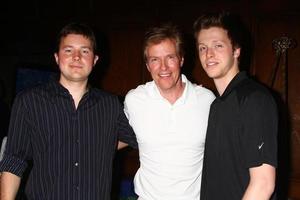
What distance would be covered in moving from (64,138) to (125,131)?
42 cm

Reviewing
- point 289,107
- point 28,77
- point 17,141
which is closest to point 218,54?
point 17,141

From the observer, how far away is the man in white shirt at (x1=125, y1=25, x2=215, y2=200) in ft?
6.37

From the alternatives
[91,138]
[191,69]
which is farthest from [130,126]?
[191,69]

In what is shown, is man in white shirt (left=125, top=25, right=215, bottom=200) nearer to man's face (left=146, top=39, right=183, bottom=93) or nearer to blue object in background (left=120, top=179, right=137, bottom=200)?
man's face (left=146, top=39, right=183, bottom=93)

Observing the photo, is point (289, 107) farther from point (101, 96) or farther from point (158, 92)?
point (101, 96)

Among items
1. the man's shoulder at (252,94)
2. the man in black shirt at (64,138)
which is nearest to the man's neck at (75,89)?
the man in black shirt at (64,138)

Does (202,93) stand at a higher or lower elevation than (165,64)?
lower

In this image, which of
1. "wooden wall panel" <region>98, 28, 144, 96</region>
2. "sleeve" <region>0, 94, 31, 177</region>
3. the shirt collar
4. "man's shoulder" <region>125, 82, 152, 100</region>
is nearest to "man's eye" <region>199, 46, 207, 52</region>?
the shirt collar

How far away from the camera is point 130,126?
2145 mm

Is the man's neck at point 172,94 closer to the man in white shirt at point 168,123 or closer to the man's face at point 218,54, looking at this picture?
the man in white shirt at point 168,123

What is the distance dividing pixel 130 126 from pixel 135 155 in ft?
5.46

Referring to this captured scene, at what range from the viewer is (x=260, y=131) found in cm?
140

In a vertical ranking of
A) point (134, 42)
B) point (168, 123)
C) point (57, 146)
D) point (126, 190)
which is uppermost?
point (134, 42)

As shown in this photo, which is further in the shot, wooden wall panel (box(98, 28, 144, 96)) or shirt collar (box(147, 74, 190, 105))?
wooden wall panel (box(98, 28, 144, 96))
